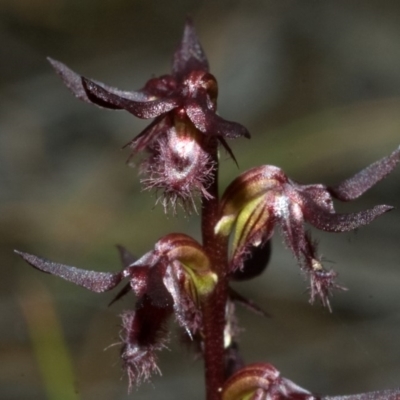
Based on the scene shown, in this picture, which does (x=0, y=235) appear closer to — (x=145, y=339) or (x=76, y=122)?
(x=76, y=122)

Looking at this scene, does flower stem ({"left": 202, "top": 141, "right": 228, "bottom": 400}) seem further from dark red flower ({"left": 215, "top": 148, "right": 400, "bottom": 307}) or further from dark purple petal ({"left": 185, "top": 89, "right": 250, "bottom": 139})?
dark purple petal ({"left": 185, "top": 89, "right": 250, "bottom": 139})

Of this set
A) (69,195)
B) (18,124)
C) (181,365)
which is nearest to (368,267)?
(181,365)

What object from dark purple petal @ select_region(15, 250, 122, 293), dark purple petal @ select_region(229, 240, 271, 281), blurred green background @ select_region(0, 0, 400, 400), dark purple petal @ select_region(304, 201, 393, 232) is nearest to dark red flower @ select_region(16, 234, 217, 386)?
dark purple petal @ select_region(15, 250, 122, 293)

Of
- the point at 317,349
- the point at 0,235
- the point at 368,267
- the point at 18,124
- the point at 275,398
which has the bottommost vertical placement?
the point at 275,398

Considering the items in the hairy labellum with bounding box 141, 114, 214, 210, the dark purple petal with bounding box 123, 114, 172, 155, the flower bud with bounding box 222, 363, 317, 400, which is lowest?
the flower bud with bounding box 222, 363, 317, 400

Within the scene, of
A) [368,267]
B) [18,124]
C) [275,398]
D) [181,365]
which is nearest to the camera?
[275,398]

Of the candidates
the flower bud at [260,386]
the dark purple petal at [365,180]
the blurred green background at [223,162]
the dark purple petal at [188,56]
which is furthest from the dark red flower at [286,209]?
the blurred green background at [223,162]

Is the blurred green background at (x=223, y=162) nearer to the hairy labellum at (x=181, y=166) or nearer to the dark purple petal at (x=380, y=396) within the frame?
the dark purple petal at (x=380, y=396)
